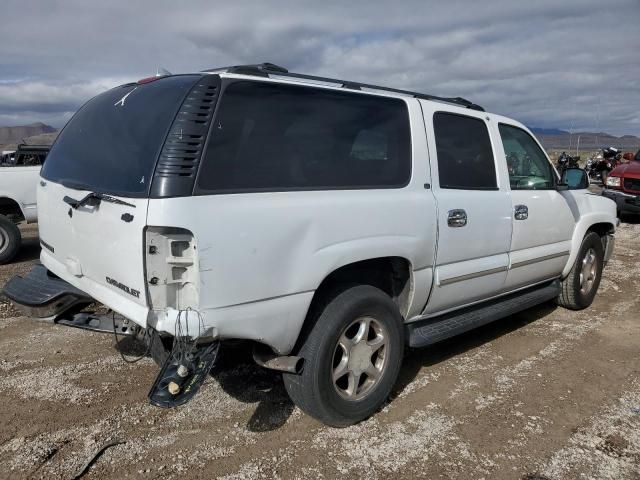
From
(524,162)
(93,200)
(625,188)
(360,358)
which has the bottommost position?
(360,358)

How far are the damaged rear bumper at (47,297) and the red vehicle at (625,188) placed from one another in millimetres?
11886

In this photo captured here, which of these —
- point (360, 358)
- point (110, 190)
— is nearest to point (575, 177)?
point (360, 358)

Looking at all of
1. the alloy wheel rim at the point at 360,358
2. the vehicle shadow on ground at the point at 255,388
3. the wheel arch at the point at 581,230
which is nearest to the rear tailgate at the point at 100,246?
the vehicle shadow on ground at the point at 255,388

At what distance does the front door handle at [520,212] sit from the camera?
4.25 meters

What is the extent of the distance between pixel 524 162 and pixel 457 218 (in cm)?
138

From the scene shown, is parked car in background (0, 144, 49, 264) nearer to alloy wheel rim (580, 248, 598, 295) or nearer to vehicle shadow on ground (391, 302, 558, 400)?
vehicle shadow on ground (391, 302, 558, 400)

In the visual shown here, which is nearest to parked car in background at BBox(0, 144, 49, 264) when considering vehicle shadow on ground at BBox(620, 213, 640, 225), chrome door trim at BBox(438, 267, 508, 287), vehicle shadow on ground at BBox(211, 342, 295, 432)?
vehicle shadow on ground at BBox(211, 342, 295, 432)

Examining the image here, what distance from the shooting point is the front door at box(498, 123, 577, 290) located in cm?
437

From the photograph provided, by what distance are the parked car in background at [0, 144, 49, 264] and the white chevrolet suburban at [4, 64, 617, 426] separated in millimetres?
4230

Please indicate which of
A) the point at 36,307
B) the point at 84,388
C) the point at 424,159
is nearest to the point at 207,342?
the point at 36,307

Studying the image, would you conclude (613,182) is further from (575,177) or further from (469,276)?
(469,276)

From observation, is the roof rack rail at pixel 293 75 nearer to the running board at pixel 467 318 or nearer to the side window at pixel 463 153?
the side window at pixel 463 153

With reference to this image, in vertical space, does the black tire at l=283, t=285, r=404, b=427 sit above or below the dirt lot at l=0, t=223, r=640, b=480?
above

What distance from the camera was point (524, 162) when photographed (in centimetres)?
466
